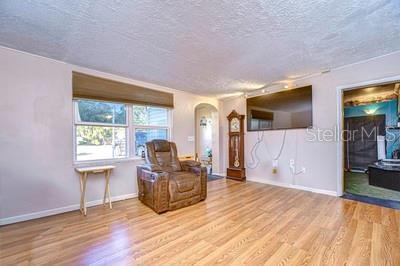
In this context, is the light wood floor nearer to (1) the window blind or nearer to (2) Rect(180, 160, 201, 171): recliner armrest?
(2) Rect(180, 160, 201, 171): recliner armrest

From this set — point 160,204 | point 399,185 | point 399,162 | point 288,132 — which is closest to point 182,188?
point 160,204

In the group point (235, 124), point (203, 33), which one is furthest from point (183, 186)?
point (235, 124)

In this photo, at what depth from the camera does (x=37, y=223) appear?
8.18ft

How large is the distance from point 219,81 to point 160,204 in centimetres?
260

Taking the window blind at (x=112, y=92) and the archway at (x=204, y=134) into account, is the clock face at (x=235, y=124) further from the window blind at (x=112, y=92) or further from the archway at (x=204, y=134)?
the window blind at (x=112, y=92)

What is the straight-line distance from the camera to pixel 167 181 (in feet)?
9.41

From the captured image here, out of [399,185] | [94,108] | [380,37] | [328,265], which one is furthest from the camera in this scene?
[399,185]

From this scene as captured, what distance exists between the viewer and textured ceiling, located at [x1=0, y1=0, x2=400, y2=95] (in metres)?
Answer: 1.74

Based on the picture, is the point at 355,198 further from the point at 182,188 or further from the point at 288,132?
the point at 182,188

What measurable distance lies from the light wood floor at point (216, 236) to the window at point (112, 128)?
100 cm

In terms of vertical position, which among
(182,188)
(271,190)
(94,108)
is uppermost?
(94,108)

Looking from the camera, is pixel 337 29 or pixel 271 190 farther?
pixel 271 190

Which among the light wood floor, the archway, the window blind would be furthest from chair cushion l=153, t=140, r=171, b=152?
the archway

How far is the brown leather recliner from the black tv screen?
2162 millimetres
